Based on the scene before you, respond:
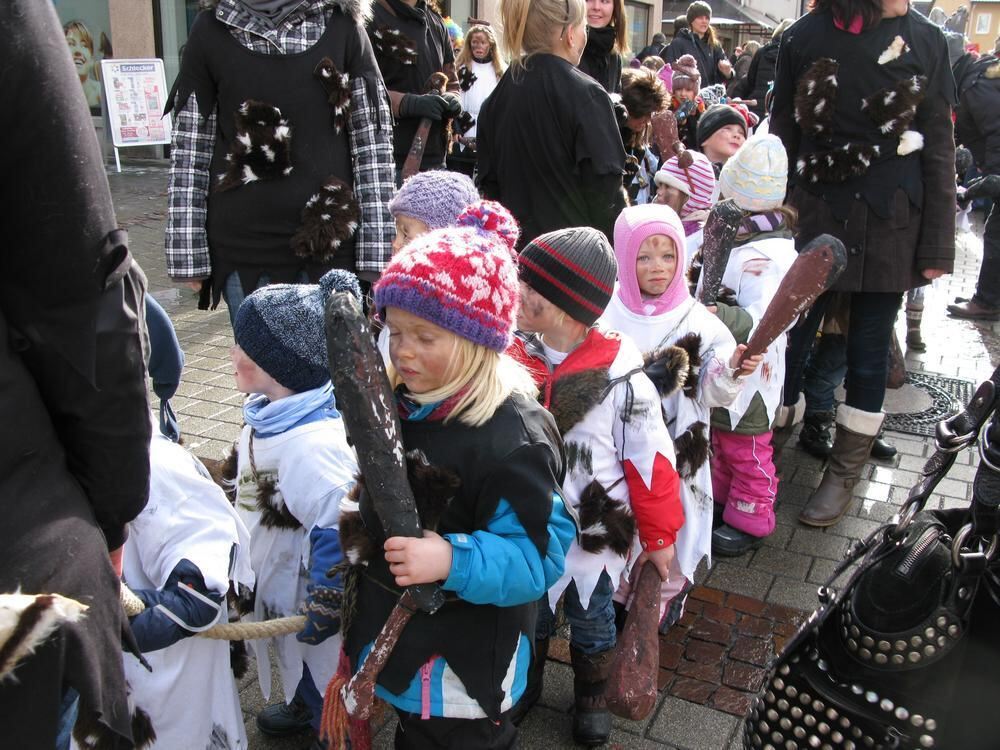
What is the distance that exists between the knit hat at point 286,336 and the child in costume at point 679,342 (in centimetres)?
103

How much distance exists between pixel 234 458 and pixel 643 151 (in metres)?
4.65

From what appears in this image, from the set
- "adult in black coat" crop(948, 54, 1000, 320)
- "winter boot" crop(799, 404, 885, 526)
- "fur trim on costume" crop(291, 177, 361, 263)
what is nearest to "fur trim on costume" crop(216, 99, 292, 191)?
"fur trim on costume" crop(291, 177, 361, 263)

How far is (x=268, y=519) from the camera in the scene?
94.0 inches

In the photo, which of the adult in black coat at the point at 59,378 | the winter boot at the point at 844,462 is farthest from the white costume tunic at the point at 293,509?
the winter boot at the point at 844,462

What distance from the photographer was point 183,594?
6.63 ft

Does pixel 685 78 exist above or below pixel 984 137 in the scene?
above

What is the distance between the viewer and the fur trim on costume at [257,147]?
3.26 meters

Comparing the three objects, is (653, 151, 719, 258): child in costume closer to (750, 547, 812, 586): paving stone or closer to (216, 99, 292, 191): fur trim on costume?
(750, 547, 812, 586): paving stone

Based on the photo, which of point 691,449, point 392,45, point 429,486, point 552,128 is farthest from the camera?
point 392,45

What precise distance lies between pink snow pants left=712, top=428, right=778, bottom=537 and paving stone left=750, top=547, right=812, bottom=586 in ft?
0.28

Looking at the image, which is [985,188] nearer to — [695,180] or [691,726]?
[695,180]

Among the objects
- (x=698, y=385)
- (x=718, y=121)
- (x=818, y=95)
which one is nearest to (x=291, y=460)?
(x=698, y=385)

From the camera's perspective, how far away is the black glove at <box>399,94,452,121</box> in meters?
4.75

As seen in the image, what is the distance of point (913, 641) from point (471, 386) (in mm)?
941
